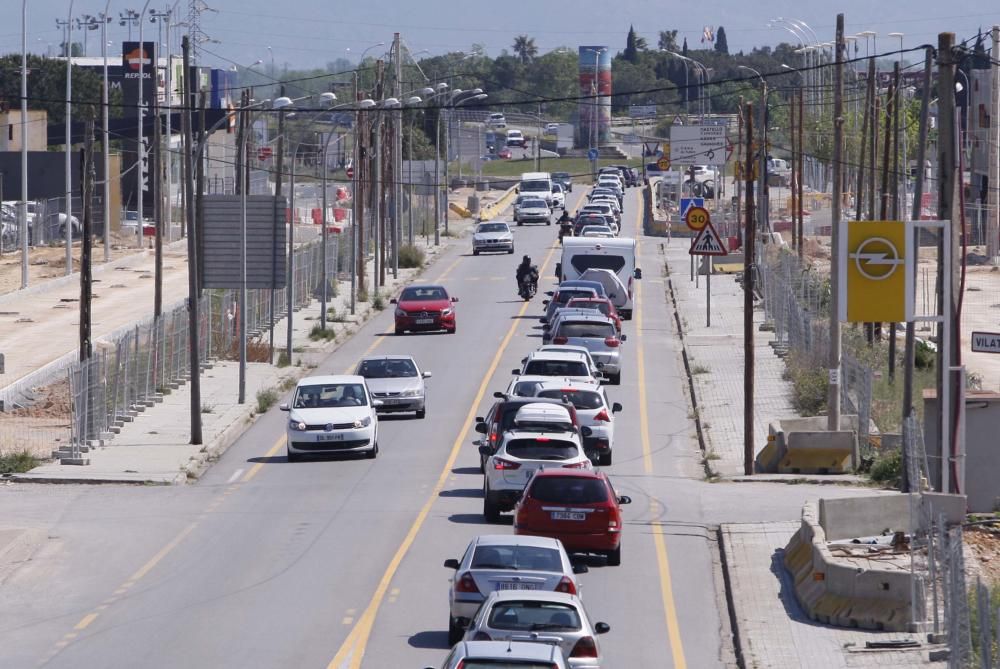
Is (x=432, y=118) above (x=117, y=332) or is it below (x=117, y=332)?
above

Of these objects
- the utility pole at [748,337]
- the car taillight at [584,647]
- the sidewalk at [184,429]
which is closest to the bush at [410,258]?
the sidewalk at [184,429]

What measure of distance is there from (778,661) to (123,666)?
21.1 feet

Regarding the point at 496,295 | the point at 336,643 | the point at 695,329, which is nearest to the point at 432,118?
the point at 496,295

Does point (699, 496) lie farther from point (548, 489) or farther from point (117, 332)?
point (117, 332)

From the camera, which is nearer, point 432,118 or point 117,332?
point 117,332

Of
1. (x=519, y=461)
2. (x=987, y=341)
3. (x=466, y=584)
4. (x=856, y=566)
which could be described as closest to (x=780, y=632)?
(x=856, y=566)

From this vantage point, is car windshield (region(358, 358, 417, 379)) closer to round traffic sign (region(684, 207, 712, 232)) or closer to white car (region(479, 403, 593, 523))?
round traffic sign (region(684, 207, 712, 232))

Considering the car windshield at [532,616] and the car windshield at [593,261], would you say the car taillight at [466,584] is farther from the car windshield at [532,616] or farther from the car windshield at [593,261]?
the car windshield at [593,261]

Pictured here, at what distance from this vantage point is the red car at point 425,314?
51.3m

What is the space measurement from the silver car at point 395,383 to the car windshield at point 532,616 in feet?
69.9

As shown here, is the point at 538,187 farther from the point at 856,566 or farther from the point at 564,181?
the point at 856,566

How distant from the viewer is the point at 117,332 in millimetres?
53500

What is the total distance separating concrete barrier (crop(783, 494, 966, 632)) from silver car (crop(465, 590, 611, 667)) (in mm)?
4516

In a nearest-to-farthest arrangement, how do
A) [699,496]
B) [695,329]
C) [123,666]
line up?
1. [123,666]
2. [699,496]
3. [695,329]
